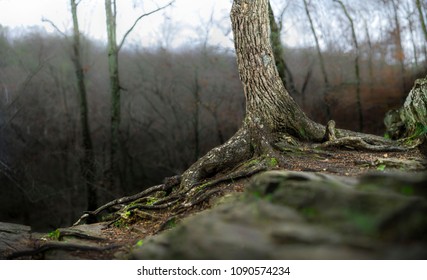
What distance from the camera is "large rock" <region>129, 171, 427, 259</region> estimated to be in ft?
4.86

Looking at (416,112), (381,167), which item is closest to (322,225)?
(381,167)

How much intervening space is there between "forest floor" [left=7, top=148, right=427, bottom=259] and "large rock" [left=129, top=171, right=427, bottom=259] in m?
2.16

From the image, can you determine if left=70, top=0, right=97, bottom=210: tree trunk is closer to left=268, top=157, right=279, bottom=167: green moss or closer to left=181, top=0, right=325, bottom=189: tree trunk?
left=181, top=0, right=325, bottom=189: tree trunk

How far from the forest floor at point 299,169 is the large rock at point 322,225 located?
2155 mm

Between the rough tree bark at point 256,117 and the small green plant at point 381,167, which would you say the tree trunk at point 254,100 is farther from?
the small green plant at point 381,167

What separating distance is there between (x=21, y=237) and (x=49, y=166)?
74.4 ft

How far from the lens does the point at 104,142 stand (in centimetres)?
2762

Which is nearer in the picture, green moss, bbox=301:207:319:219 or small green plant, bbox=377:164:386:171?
green moss, bbox=301:207:319:219

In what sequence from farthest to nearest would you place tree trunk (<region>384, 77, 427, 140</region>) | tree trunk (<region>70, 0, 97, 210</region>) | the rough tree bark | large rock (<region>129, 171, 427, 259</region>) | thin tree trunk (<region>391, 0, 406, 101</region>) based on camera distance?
thin tree trunk (<region>391, 0, 406, 101</region>), tree trunk (<region>70, 0, 97, 210</region>), tree trunk (<region>384, 77, 427, 140</region>), the rough tree bark, large rock (<region>129, 171, 427, 259</region>)

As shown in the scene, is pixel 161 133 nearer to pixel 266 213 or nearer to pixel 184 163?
pixel 184 163

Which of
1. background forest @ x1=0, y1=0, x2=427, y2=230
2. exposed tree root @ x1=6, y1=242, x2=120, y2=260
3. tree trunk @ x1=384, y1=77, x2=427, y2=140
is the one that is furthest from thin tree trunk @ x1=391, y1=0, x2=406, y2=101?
exposed tree root @ x1=6, y1=242, x2=120, y2=260

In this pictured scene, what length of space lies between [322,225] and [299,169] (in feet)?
10.5
